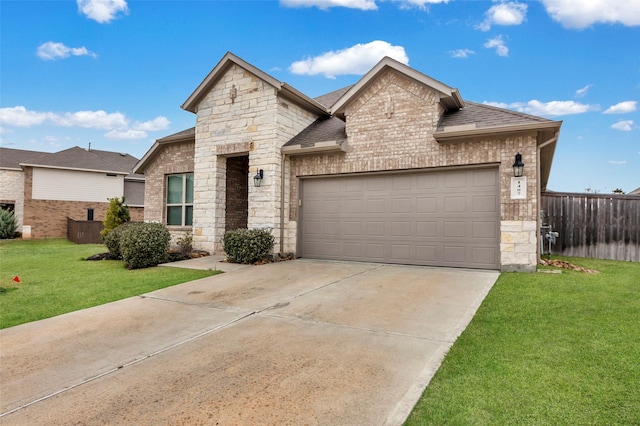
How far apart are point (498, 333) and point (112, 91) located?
24687 mm

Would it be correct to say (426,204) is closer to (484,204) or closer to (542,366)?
(484,204)

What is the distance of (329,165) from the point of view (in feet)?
34.3

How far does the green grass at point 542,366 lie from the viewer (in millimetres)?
2514

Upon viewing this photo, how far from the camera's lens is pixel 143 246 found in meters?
9.49

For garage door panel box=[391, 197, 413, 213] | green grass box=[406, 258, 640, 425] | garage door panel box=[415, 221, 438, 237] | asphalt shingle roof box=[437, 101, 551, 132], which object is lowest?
green grass box=[406, 258, 640, 425]

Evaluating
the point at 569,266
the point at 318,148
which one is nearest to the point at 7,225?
the point at 318,148

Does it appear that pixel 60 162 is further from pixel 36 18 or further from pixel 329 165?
pixel 329 165

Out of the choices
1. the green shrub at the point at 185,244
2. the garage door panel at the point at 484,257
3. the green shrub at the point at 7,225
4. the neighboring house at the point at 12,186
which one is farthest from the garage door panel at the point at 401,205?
the neighboring house at the point at 12,186

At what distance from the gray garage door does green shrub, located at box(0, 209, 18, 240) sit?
22114 mm

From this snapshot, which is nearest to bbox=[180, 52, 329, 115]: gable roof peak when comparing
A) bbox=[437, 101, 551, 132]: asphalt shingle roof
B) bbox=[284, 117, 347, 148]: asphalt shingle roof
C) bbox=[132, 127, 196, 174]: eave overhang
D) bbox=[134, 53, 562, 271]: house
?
bbox=[134, 53, 562, 271]: house

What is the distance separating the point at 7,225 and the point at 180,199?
1704 centimetres

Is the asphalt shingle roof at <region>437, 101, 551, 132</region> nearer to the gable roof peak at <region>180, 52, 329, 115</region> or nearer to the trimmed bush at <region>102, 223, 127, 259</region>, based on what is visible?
the gable roof peak at <region>180, 52, 329, 115</region>

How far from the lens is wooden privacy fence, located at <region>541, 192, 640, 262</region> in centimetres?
1068

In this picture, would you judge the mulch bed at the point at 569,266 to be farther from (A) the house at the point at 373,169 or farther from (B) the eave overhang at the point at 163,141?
(B) the eave overhang at the point at 163,141
